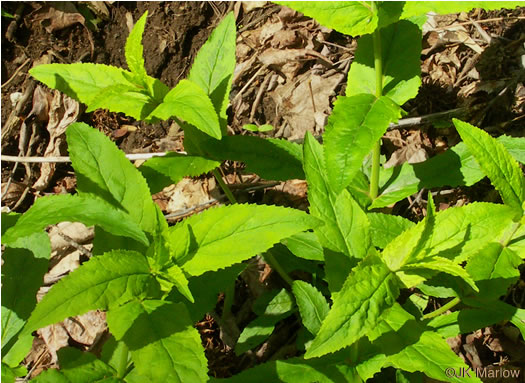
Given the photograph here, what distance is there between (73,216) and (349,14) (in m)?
1.53

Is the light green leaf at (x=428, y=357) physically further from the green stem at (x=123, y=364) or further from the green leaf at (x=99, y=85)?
the green leaf at (x=99, y=85)

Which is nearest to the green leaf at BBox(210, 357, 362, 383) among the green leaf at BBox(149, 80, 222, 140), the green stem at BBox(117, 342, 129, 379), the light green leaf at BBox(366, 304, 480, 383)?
the light green leaf at BBox(366, 304, 480, 383)

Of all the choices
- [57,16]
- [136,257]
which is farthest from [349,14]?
[57,16]

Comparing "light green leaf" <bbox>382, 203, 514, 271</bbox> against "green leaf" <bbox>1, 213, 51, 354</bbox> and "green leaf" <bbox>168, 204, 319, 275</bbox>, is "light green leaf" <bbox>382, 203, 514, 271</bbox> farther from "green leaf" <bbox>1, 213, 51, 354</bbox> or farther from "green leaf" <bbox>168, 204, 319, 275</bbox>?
"green leaf" <bbox>1, 213, 51, 354</bbox>

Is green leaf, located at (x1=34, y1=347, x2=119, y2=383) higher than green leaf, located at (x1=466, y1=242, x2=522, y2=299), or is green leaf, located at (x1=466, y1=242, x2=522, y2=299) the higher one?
green leaf, located at (x1=466, y1=242, x2=522, y2=299)

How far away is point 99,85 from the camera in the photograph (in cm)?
266

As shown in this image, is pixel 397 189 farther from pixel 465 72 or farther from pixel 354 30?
pixel 465 72

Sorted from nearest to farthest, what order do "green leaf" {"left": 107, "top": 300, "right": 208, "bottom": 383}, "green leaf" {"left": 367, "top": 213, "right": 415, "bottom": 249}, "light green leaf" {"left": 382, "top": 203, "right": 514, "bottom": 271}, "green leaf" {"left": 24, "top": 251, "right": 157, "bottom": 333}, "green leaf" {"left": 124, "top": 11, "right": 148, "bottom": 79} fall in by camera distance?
"green leaf" {"left": 24, "top": 251, "right": 157, "bottom": 333} < "green leaf" {"left": 107, "top": 300, "right": 208, "bottom": 383} < "light green leaf" {"left": 382, "top": 203, "right": 514, "bottom": 271} < "green leaf" {"left": 124, "top": 11, "right": 148, "bottom": 79} < "green leaf" {"left": 367, "top": 213, "right": 415, "bottom": 249}

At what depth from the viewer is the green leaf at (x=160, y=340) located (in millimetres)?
1906

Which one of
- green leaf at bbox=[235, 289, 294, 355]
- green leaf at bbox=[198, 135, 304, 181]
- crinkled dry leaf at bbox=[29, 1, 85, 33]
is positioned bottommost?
green leaf at bbox=[235, 289, 294, 355]

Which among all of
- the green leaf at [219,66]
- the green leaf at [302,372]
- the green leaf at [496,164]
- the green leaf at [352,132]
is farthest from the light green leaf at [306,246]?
the green leaf at [496,164]

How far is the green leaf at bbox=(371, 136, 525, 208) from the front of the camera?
113 inches

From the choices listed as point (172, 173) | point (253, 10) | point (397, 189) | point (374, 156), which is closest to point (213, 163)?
point (172, 173)

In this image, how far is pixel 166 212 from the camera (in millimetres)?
3855
